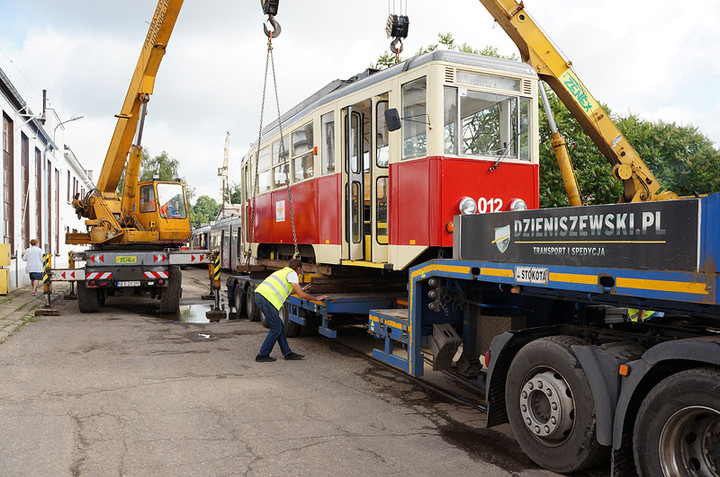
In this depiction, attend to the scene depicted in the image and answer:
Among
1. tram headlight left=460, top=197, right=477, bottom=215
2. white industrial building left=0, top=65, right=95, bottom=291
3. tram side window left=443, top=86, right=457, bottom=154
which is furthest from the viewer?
white industrial building left=0, top=65, right=95, bottom=291

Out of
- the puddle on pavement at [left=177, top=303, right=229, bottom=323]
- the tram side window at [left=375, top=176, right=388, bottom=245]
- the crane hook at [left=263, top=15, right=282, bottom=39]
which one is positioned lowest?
the puddle on pavement at [left=177, top=303, right=229, bottom=323]

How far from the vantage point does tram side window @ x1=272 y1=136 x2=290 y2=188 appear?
1045 cm

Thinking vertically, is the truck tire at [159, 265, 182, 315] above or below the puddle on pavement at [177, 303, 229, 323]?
above

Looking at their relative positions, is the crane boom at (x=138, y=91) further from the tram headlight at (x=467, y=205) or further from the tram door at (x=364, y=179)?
the tram headlight at (x=467, y=205)

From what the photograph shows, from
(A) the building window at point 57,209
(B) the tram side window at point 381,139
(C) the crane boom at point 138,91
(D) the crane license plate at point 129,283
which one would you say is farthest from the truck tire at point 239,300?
(A) the building window at point 57,209

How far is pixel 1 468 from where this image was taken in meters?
4.34

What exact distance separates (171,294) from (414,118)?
8.73 metres

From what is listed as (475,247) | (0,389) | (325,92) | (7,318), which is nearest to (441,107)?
(475,247)

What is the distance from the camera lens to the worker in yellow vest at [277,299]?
8211 millimetres

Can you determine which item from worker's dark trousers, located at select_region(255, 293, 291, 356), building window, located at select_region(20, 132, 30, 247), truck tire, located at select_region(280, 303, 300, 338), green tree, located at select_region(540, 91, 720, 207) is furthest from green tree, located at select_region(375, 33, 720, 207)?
building window, located at select_region(20, 132, 30, 247)

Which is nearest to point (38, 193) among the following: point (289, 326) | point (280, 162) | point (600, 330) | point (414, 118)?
point (280, 162)

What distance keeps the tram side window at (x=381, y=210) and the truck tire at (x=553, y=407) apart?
3.16 m

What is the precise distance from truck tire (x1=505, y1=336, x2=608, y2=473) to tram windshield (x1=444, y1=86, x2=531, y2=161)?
9.51 feet

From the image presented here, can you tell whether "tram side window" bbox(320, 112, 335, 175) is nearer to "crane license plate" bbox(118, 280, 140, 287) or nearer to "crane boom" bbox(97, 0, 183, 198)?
Answer: "crane boom" bbox(97, 0, 183, 198)
